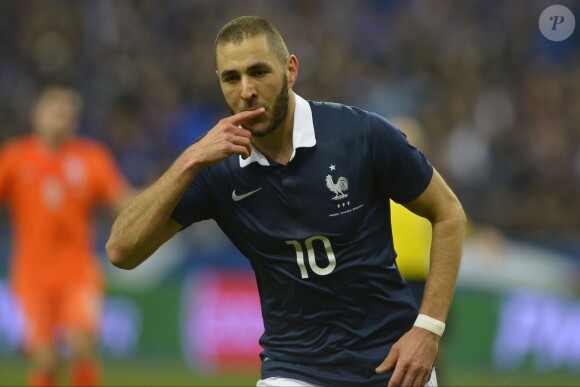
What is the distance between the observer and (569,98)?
16.8 m

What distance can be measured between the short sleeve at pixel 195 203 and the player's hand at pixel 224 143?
13.5 inches

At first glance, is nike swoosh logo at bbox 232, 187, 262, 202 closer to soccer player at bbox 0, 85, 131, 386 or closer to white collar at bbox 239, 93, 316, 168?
white collar at bbox 239, 93, 316, 168

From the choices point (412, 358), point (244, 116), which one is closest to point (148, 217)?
point (244, 116)

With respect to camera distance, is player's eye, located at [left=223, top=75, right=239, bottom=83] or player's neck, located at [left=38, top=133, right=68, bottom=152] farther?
player's neck, located at [left=38, top=133, right=68, bottom=152]

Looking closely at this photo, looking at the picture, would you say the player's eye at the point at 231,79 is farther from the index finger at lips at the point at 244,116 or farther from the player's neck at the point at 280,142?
the player's neck at the point at 280,142

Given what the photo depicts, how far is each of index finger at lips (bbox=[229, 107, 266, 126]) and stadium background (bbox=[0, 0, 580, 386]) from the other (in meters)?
6.26

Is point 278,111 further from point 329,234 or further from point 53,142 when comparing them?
point 53,142

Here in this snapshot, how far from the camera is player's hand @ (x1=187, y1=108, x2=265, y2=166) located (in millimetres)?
4297

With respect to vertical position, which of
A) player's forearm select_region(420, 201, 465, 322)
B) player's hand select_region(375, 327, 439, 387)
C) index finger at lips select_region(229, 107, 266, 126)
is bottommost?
player's hand select_region(375, 327, 439, 387)

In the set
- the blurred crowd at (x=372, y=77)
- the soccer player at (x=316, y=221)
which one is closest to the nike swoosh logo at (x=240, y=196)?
the soccer player at (x=316, y=221)

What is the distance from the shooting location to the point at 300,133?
4660mm

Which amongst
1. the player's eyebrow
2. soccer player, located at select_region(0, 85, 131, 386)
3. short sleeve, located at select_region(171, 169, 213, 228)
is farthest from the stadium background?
the player's eyebrow

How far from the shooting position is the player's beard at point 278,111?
450 centimetres

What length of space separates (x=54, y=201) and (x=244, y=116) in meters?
5.59
